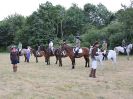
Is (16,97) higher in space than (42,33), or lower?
lower

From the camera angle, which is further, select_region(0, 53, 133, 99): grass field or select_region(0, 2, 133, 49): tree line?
select_region(0, 2, 133, 49): tree line

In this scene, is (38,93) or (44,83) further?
(44,83)

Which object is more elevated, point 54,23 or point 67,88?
point 54,23

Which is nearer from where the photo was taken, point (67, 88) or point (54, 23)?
point (67, 88)

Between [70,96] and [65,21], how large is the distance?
57294 mm

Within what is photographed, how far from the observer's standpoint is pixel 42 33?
63.0 metres

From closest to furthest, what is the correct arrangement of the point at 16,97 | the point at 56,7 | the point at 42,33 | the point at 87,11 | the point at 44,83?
1. the point at 16,97
2. the point at 44,83
3. the point at 42,33
4. the point at 56,7
5. the point at 87,11

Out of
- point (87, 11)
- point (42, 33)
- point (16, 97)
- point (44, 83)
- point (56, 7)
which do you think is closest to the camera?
point (16, 97)

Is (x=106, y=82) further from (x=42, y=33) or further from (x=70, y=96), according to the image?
(x=42, y=33)

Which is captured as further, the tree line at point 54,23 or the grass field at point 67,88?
the tree line at point 54,23

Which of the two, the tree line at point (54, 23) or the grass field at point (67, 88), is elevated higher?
the tree line at point (54, 23)

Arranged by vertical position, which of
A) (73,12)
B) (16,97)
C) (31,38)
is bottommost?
(16,97)

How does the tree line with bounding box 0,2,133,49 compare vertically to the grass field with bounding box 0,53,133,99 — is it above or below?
above

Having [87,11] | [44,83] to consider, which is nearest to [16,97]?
[44,83]
